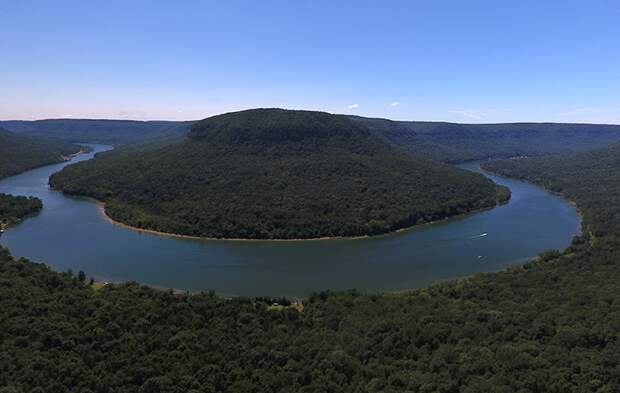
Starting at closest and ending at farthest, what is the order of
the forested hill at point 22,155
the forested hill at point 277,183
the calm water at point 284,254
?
the calm water at point 284,254 < the forested hill at point 277,183 < the forested hill at point 22,155

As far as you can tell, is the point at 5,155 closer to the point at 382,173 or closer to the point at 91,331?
the point at 382,173

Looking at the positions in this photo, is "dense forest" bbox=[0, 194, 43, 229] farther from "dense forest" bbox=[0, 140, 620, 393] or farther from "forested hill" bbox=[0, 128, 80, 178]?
"forested hill" bbox=[0, 128, 80, 178]

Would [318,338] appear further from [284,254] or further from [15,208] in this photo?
[15,208]

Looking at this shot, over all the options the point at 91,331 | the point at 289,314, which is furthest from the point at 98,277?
the point at 289,314

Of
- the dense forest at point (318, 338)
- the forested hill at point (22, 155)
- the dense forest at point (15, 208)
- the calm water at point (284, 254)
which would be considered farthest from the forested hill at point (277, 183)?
the forested hill at point (22, 155)

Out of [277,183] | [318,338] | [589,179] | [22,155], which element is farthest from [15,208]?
[589,179]

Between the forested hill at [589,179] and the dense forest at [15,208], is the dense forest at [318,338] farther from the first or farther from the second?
the dense forest at [15,208]
